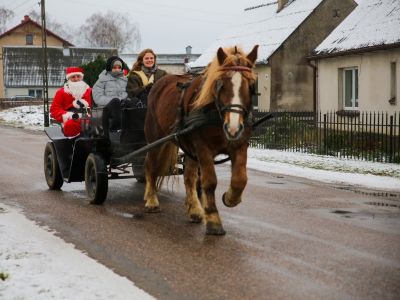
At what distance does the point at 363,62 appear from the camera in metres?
21.2

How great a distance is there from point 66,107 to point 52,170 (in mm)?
1093

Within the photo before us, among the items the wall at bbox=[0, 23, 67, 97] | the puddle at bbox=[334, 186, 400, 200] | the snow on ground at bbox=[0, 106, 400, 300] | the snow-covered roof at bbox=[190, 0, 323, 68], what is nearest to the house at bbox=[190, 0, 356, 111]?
the snow-covered roof at bbox=[190, 0, 323, 68]

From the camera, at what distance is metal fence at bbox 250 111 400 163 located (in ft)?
52.5

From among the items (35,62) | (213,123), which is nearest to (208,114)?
(213,123)

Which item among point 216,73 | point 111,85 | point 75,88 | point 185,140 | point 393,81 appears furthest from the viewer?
point 393,81

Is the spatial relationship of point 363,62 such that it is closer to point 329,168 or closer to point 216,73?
point 329,168

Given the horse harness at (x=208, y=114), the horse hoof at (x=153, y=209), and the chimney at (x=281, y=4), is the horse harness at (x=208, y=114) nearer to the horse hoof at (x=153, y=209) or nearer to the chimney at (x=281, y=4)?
the horse hoof at (x=153, y=209)

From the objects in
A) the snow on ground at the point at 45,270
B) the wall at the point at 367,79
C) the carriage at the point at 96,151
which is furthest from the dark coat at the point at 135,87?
the wall at the point at 367,79

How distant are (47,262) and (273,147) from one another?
14794mm

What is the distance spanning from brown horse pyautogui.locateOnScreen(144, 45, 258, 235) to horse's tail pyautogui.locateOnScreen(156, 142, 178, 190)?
235mm

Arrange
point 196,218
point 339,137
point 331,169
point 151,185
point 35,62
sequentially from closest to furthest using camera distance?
Result: 1. point 196,218
2. point 151,185
3. point 331,169
4. point 339,137
5. point 35,62

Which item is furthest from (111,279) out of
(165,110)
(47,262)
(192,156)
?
(165,110)

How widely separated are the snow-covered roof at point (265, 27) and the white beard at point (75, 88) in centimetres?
2190

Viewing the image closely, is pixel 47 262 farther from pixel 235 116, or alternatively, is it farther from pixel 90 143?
pixel 90 143
